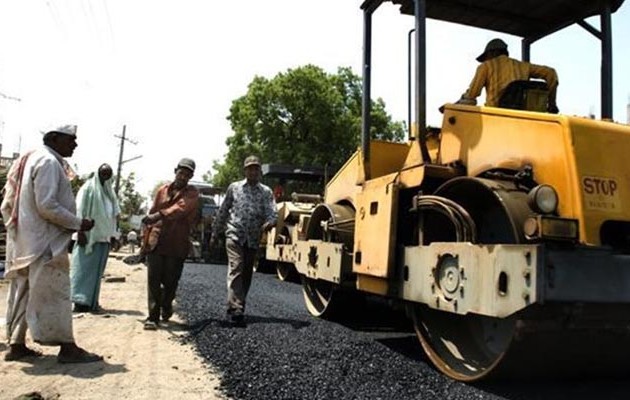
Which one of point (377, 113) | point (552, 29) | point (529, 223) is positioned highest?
point (377, 113)

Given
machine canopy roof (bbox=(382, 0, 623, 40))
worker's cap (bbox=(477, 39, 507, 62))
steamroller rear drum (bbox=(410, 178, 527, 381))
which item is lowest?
steamroller rear drum (bbox=(410, 178, 527, 381))

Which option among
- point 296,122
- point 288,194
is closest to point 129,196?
point 296,122

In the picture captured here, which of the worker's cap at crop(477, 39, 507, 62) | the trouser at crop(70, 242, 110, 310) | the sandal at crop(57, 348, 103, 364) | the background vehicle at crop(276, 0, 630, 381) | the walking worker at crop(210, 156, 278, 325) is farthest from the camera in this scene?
the trouser at crop(70, 242, 110, 310)

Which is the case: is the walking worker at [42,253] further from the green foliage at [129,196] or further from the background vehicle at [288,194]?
the green foliage at [129,196]

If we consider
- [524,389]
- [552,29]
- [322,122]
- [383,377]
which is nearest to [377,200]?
[383,377]

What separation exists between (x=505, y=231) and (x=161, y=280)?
3.40 meters

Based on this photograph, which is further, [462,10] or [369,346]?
Answer: [462,10]

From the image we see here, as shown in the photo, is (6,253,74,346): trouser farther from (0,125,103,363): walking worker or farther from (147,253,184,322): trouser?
(147,253,184,322): trouser

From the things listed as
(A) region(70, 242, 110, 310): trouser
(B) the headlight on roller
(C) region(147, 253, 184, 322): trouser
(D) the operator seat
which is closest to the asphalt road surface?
(C) region(147, 253, 184, 322): trouser

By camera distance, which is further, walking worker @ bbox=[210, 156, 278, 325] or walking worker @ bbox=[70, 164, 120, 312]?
walking worker @ bbox=[70, 164, 120, 312]

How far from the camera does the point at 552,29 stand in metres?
5.58

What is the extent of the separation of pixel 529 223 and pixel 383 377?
140 centimetres

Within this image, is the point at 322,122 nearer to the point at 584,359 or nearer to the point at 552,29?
the point at 552,29

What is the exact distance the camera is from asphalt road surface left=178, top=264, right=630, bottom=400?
369cm
